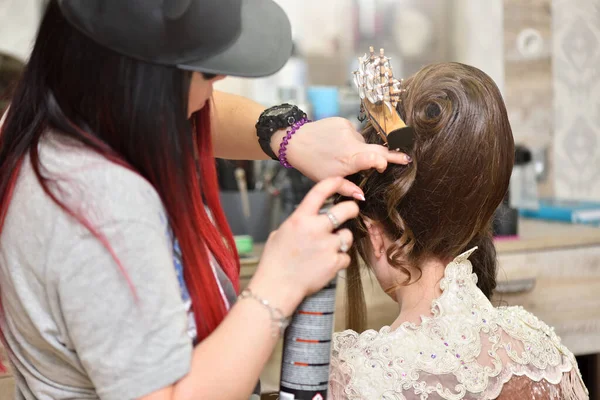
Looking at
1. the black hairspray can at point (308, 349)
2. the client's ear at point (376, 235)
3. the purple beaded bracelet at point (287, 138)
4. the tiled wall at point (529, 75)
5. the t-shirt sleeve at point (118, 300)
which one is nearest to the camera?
the t-shirt sleeve at point (118, 300)

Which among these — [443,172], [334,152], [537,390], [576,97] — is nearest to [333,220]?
[334,152]

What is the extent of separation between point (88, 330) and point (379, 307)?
129cm

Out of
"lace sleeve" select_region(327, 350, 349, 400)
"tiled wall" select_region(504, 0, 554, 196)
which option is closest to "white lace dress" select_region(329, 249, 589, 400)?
"lace sleeve" select_region(327, 350, 349, 400)

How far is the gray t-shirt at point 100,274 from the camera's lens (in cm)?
68

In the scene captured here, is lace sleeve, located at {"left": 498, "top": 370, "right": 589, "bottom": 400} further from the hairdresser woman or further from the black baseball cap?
the black baseball cap

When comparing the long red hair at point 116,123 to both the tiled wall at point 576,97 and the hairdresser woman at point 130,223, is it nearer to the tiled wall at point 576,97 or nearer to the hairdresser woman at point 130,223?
the hairdresser woman at point 130,223

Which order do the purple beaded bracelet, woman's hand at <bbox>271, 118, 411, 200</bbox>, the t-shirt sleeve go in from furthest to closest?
the purple beaded bracelet
woman's hand at <bbox>271, 118, 411, 200</bbox>
the t-shirt sleeve

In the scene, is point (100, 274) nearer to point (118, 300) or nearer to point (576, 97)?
point (118, 300)

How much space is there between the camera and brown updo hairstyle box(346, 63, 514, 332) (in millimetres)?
1059

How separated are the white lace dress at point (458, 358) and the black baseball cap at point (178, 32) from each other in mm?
508

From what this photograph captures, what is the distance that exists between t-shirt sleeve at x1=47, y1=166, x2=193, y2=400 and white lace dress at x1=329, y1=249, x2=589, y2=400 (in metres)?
0.45

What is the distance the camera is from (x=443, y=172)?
3.51 feet

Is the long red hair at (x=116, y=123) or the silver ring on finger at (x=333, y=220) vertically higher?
the long red hair at (x=116, y=123)

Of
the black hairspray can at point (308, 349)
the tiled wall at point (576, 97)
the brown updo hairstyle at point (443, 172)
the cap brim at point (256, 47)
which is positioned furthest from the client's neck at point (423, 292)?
the tiled wall at point (576, 97)
